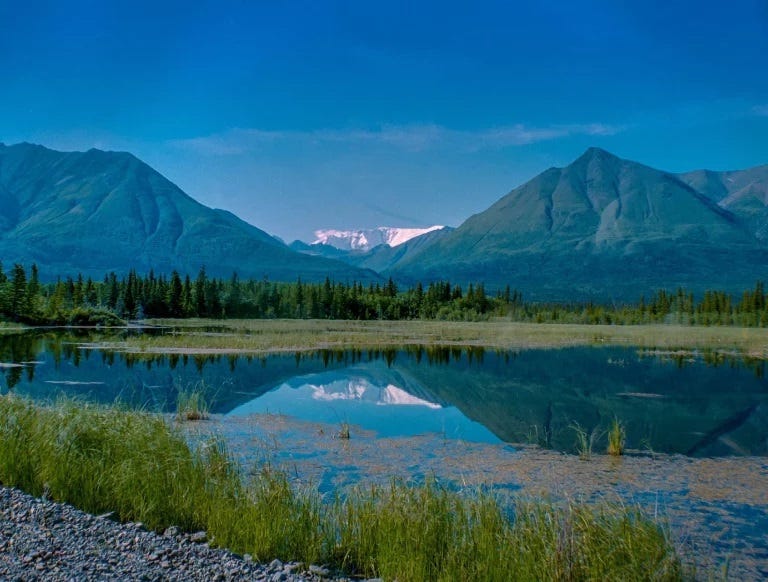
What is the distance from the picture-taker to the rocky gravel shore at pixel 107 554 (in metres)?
7.94

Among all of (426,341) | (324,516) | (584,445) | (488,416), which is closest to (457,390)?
(488,416)

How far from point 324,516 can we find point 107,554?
299 cm

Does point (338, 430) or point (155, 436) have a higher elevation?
point (155, 436)

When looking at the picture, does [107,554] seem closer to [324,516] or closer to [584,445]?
[324,516]

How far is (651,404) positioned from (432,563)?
20.3m

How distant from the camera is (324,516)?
32.4ft

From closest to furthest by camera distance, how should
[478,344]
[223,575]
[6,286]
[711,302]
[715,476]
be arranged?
1. [223,575]
2. [715,476]
3. [478,344]
4. [6,286]
5. [711,302]

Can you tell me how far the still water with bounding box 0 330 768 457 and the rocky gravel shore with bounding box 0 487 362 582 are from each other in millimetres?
7269

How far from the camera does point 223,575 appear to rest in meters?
7.97

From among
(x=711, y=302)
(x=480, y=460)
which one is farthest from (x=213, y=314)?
(x=480, y=460)

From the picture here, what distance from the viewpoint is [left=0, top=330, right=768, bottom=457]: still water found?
2072 centimetres

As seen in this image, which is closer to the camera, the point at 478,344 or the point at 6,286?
the point at 478,344

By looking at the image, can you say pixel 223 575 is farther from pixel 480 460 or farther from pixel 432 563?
pixel 480 460

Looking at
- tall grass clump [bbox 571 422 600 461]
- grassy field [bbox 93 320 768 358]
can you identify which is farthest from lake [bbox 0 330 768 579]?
grassy field [bbox 93 320 768 358]
